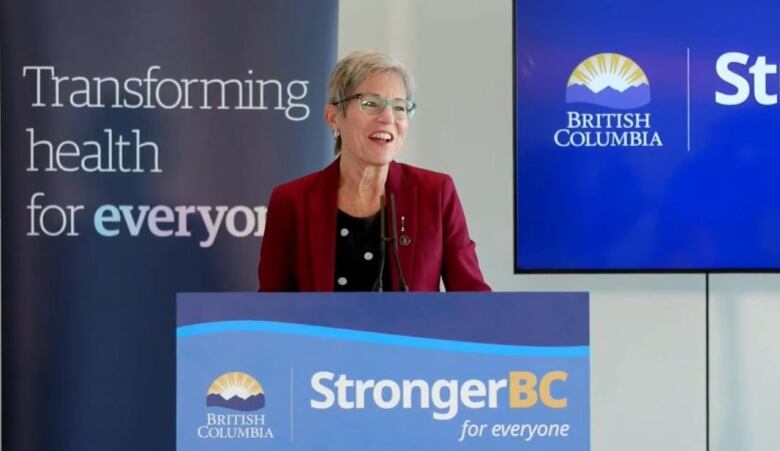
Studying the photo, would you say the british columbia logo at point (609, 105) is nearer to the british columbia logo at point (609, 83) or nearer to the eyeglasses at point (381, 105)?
the british columbia logo at point (609, 83)

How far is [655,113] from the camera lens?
394cm

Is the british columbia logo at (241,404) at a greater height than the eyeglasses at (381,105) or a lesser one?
lesser

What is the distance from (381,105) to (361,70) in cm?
10

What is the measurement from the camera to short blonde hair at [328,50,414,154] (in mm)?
2344

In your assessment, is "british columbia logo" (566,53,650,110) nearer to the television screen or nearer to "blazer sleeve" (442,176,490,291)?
the television screen

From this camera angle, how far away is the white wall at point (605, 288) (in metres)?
3.97

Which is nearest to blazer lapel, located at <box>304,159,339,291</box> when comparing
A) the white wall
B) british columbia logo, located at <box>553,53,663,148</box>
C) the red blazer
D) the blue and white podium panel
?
the red blazer

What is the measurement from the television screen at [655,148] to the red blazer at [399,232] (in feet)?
4.97

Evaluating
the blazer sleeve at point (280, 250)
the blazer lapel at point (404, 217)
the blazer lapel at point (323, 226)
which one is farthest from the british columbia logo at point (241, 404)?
the blazer sleeve at point (280, 250)

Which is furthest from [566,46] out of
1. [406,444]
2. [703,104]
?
[406,444]

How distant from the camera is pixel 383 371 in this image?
5.37 ft

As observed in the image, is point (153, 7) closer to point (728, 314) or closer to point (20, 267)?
point (20, 267)

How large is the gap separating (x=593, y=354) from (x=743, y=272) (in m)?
0.67

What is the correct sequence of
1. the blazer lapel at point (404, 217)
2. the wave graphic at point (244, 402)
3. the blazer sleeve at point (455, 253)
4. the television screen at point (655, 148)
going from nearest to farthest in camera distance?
the wave graphic at point (244, 402) → the blazer lapel at point (404, 217) → the blazer sleeve at point (455, 253) → the television screen at point (655, 148)
